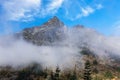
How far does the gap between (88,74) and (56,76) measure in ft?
66.7

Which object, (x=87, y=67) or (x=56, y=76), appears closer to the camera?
(x=87, y=67)

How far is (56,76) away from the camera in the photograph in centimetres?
11475

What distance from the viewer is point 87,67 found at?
96500 millimetres

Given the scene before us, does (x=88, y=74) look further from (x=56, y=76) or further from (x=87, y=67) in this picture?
(x=56, y=76)

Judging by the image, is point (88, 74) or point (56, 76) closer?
point (88, 74)

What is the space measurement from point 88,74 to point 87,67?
4.17 meters

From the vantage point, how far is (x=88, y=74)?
99.2 meters

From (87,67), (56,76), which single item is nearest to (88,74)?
(87,67)
